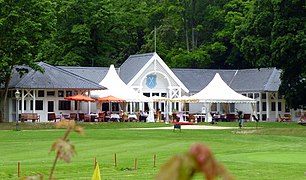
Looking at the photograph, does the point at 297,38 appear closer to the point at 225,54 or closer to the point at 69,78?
the point at 69,78

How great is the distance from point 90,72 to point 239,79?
15.4 m

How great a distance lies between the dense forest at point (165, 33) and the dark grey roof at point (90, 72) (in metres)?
3.05

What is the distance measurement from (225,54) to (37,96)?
2783cm

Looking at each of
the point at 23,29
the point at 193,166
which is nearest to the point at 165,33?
the point at 23,29

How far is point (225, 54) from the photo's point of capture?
7962 centimetres

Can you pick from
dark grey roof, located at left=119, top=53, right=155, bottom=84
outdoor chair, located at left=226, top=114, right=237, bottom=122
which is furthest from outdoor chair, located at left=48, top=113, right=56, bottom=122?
outdoor chair, located at left=226, top=114, right=237, bottom=122

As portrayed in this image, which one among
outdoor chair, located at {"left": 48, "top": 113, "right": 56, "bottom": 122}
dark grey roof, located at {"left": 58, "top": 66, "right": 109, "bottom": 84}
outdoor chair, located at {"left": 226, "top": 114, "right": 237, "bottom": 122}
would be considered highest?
dark grey roof, located at {"left": 58, "top": 66, "right": 109, "bottom": 84}

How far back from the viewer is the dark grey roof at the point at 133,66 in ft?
213

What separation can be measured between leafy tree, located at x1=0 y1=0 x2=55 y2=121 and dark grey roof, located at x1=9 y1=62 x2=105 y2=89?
4.59 metres

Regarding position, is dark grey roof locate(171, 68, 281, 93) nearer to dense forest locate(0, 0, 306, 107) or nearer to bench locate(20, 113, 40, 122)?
dense forest locate(0, 0, 306, 107)

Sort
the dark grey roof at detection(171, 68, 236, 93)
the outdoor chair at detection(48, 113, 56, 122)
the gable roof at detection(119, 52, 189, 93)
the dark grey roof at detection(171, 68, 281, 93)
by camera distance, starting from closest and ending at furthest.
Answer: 1. the outdoor chair at detection(48, 113, 56, 122)
2. the gable roof at detection(119, 52, 189, 93)
3. the dark grey roof at detection(171, 68, 281, 93)
4. the dark grey roof at detection(171, 68, 236, 93)

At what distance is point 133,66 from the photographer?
66125 millimetres

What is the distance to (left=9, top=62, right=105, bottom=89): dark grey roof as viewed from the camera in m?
56.3

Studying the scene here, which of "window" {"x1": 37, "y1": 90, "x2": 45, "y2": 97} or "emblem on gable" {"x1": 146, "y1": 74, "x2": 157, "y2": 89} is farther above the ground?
"emblem on gable" {"x1": 146, "y1": 74, "x2": 157, "y2": 89}
